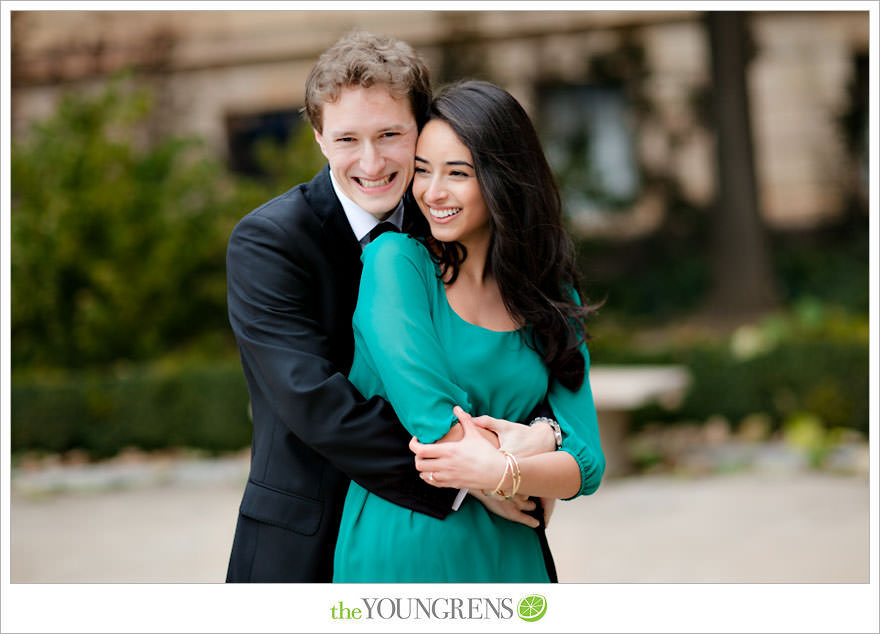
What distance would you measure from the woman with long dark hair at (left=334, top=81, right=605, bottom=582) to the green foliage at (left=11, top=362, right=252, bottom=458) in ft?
21.4

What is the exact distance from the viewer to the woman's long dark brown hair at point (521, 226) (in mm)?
2191

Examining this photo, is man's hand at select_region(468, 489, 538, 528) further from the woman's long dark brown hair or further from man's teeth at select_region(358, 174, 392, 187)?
man's teeth at select_region(358, 174, 392, 187)

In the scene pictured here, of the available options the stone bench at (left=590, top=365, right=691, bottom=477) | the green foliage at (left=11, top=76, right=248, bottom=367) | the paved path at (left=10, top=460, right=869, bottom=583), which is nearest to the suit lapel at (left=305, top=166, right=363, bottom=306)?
the paved path at (left=10, top=460, right=869, bottom=583)

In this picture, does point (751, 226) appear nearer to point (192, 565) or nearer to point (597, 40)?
point (597, 40)

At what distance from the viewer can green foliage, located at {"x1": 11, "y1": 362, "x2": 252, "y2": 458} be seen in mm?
8695

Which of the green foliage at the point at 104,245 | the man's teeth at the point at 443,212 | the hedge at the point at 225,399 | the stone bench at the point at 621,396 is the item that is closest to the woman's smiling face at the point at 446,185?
the man's teeth at the point at 443,212

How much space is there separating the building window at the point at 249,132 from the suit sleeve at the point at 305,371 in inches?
482

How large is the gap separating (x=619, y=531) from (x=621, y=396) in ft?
4.57

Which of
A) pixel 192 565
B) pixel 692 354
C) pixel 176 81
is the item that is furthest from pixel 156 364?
pixel 176 81

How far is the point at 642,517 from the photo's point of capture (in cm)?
661

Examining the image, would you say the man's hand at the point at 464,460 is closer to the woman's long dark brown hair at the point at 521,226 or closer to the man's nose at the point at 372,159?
the woman's long dark brown hair at the point at 521,226

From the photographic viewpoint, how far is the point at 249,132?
46.8 feet

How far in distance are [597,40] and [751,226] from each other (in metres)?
3.60

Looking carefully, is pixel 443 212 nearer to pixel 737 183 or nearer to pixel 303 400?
pixel 303 400
